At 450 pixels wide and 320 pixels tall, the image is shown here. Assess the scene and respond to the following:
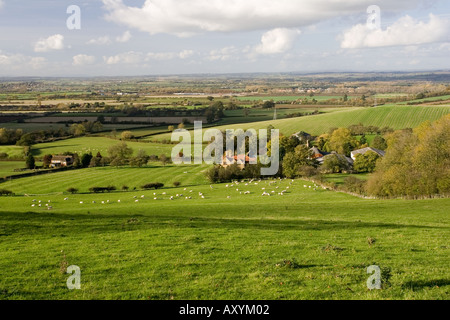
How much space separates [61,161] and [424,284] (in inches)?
3137

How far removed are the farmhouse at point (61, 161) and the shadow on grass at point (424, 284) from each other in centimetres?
7786

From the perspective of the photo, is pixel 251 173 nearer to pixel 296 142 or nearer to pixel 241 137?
pixel 296 142

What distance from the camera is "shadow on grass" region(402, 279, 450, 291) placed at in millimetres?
10586

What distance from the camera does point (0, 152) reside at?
8538 centimetres

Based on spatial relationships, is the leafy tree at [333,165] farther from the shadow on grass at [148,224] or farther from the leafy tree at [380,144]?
the shadow on grass at [148,224]

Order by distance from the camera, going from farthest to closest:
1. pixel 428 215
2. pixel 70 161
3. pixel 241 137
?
pixel 241 137 → pixel 70 161 → pixel 428 215

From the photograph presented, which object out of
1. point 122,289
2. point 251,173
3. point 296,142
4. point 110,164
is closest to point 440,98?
point 296,142

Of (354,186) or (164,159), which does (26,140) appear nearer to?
(164,159)

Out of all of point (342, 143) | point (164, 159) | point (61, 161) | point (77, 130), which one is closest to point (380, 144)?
point (342, 143)

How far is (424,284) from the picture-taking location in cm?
1083

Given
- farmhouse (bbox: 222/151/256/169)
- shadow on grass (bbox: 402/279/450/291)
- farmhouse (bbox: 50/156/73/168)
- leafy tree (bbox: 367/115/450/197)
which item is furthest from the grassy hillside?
shadow on grass (bbox: 402/279/450/291)

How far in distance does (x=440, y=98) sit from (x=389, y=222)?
14456 cm

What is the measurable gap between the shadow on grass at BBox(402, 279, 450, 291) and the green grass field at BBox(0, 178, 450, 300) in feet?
0.10
